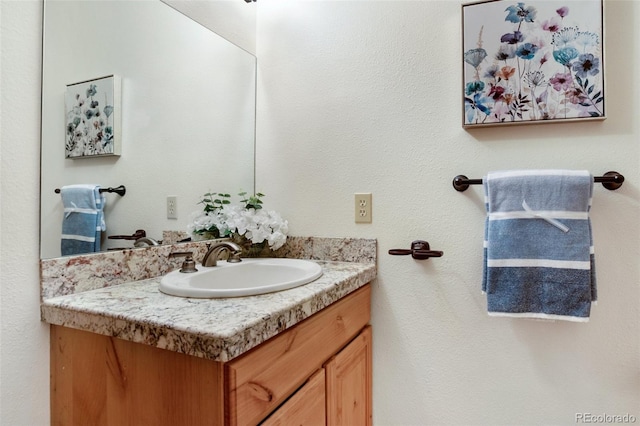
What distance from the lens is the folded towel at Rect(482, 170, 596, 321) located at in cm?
98

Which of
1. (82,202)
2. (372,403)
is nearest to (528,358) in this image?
(372,403)

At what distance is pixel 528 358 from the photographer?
1.14 metres

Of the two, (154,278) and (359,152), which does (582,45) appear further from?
(154,278)

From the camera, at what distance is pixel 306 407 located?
2.82ft

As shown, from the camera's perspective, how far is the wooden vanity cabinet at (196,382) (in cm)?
64

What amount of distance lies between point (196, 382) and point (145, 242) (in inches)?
22.9

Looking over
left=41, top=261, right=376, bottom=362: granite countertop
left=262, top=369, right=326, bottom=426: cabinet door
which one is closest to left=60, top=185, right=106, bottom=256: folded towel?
left=41, top=261, right=376, bottom=362: granite countertop

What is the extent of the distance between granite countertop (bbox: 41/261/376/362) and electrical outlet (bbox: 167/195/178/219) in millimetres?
311

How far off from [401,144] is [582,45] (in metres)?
0.60

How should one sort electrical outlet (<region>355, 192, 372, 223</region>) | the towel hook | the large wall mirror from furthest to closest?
electrical outlet (<region>355, 192, 372, 223</region>) < the towel hook < the large wall mirror

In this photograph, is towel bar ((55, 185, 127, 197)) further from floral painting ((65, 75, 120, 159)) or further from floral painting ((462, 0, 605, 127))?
floral painting ((462, 0, 605, 127))

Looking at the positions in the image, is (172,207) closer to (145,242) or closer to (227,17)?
(145,242)

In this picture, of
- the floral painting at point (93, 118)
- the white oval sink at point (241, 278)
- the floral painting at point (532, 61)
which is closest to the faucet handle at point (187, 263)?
the white oval sink at point (241, 278)

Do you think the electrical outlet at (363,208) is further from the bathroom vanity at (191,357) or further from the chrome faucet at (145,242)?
the chrome faucet at (145,242)
